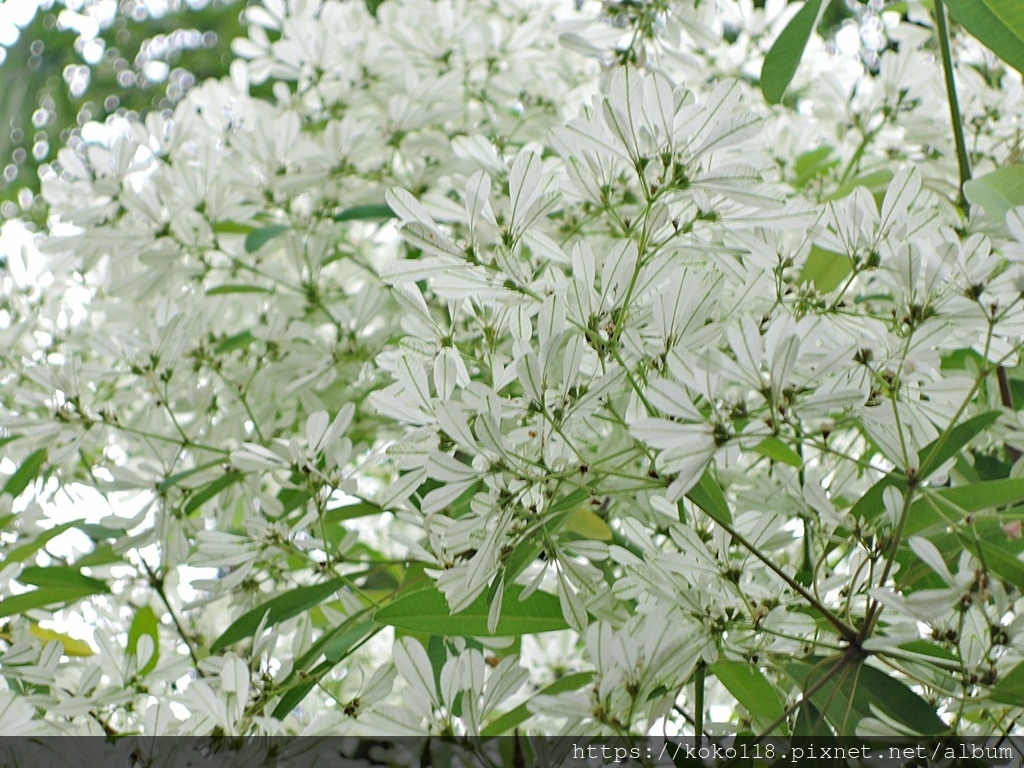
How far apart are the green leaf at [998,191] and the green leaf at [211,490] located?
48 centimetres

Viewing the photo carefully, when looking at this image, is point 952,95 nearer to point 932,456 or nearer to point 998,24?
point 998,24

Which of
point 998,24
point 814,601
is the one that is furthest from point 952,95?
point 814,601

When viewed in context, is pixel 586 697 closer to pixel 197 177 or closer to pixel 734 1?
pixel 197 177

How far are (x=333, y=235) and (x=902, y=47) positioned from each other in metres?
0.52

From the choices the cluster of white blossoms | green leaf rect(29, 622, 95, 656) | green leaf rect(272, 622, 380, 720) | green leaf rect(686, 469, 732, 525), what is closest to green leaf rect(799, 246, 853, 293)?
the cluster of white blossoms

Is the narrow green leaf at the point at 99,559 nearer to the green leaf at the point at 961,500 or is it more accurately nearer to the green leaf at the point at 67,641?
the green leaf at the point at 67,641

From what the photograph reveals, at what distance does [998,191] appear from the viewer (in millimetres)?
539

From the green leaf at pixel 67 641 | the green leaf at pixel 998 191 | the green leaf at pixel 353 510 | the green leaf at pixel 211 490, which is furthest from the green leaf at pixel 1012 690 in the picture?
the green leaf at pixel 67 641

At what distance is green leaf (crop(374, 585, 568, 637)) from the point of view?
442 mm

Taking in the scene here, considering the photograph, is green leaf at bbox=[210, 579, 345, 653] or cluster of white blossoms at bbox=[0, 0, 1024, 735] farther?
green leaf at bbox=[210, 579, 345, 653]

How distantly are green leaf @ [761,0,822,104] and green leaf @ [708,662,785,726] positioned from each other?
Answer: 0.31m

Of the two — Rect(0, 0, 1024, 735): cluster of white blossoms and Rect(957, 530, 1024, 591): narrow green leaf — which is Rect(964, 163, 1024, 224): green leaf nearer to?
Rect(0, 0, 1024, 735): cluster of white blossoms

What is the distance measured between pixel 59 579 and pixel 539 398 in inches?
15.7

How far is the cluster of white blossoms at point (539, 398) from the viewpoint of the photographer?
0.41m
